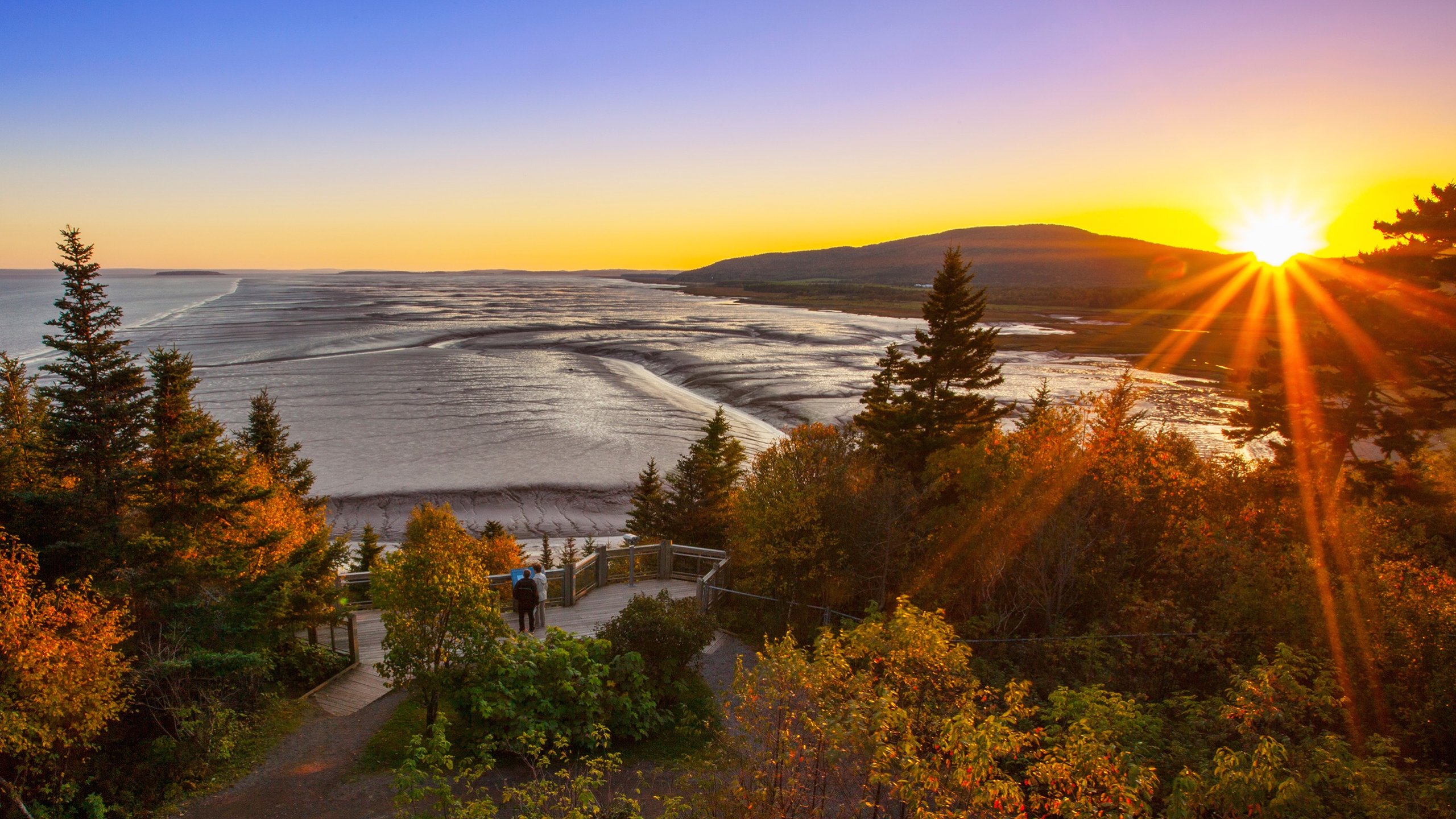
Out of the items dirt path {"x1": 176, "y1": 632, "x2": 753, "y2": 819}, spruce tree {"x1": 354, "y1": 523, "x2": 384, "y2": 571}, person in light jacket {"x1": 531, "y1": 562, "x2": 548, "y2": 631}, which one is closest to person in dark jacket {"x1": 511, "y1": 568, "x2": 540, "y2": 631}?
person in light jacket {"x1": 531, "y1": 562, "x2": 548, "y2": 631}

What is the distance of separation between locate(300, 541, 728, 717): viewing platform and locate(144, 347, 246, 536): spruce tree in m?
3.25

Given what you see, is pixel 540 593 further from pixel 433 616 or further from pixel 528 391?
pixel 528 391

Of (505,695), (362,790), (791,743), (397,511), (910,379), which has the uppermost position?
(910,379)

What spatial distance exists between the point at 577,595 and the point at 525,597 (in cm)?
253

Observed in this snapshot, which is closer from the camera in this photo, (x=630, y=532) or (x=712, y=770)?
(x=712, y=770)

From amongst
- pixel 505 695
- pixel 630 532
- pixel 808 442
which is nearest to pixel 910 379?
pixel 808 442

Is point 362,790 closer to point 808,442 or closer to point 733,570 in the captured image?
point 733,570

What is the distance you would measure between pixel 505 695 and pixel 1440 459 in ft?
83.4

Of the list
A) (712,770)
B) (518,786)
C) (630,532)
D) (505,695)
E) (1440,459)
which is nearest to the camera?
(712,770)

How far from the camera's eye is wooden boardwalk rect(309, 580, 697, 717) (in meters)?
13.2

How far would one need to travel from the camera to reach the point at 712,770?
8453 millimetres

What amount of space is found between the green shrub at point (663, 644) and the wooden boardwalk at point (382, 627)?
191 centimetres

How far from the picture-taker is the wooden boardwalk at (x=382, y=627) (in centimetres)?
1322

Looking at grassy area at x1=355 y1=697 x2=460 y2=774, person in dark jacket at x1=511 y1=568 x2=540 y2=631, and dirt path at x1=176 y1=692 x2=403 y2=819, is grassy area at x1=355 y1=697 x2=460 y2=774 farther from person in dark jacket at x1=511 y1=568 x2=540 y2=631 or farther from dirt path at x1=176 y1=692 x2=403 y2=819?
person in dark jacket at x1=511 y1=568 x2=540 y2=631
